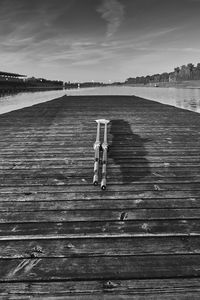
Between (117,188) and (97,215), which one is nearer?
(97,215)

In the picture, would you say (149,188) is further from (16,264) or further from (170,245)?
(16,264)

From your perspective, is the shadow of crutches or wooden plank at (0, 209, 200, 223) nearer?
wooden plank at (0, 209, 200, 223)

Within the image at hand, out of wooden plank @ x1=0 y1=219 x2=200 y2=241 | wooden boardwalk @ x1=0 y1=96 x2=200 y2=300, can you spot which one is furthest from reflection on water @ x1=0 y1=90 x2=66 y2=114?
wooden plank @ x1=0 y1=219 x2=200 y2=241

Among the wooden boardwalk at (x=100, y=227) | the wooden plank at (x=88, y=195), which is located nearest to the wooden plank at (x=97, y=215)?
the wooden boardwalk at (x=100, y=227)

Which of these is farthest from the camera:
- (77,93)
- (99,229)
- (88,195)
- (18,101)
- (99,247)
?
(77,93)

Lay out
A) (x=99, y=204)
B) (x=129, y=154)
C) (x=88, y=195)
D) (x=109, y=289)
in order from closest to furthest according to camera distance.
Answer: (x=109, y=289) < (x=99, y=204) < (x=88, y=195) < (x=129, y=154)

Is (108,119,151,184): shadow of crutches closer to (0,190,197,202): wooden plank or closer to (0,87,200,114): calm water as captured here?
(0,190,197,202): wooden plank

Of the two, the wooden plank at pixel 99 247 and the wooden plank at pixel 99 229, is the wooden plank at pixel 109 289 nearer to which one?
the wooden plank at pixel 99 247

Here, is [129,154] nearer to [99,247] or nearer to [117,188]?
[117,188]

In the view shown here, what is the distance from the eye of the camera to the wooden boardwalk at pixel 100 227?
2.64m

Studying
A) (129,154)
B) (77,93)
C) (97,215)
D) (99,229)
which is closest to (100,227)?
(99,229)

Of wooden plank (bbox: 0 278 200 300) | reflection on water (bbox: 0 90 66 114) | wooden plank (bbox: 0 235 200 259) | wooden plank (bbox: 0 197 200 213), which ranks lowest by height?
wooden plank (bbox: 0 278 200 300)

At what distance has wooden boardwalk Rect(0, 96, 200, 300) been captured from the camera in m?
2.64

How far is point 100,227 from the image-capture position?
12.0ft
